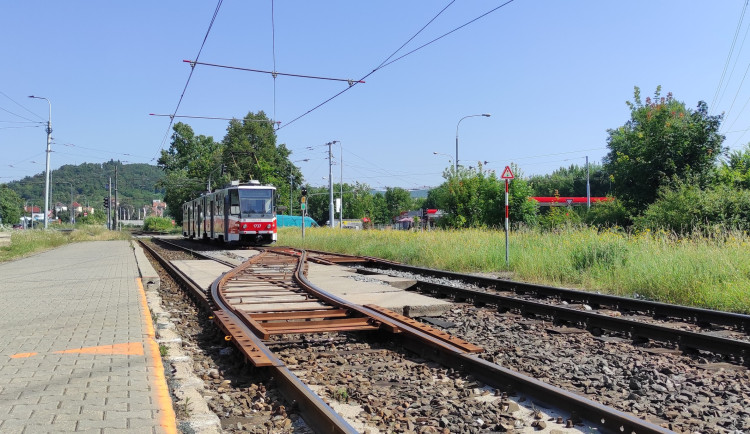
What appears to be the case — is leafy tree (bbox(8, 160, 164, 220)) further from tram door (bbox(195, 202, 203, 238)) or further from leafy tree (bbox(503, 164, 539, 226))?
leafy tree (bbox(503, 164, 539, 226))

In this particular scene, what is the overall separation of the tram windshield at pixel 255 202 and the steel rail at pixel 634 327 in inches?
826

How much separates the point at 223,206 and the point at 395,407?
27.7 meters

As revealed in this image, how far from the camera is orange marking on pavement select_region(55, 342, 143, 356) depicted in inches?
235

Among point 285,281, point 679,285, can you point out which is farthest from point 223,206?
point 679,285

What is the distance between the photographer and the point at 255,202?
30000mm

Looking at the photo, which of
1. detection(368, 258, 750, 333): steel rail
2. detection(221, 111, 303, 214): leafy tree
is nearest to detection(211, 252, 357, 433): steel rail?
detection(368, 258, 750, 333): steel rail

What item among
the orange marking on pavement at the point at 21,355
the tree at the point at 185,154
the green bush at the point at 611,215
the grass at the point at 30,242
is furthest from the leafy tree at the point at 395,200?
the orange marking on pavement at the point at 21,355

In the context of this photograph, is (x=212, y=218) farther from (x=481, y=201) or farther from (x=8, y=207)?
(x=8, y=207)

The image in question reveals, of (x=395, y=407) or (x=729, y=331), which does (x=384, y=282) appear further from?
(x=395, y=407)

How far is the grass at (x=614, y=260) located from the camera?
10.1m

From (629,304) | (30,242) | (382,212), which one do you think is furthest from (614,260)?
(382,212)

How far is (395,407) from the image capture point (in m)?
4.54

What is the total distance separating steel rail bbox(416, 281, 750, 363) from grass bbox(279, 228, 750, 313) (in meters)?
2.67

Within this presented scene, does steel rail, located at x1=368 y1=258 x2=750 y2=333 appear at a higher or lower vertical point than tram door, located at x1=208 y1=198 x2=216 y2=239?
lower
